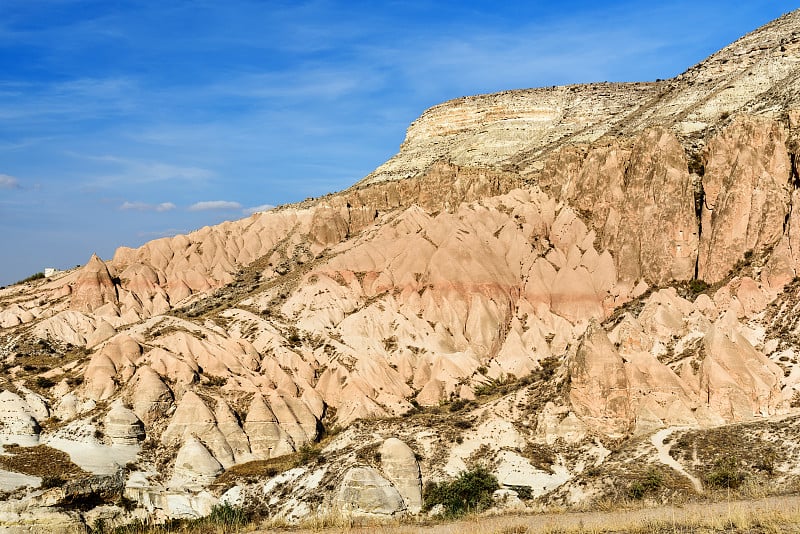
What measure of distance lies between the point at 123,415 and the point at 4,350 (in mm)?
→ 22451

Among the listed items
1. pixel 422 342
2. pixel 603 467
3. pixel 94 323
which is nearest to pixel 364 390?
pixel 422 342

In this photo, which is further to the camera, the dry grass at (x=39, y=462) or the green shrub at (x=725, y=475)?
the dry grass at (x=39, y=462)

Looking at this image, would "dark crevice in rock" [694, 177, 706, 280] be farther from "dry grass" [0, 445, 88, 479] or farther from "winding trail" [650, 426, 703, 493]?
"dry grass" [0, 445, 88, 479]

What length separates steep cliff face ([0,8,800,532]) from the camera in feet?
172

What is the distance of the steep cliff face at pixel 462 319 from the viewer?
172ft

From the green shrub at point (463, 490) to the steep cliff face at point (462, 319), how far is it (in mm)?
1186

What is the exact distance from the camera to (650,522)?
86.3 feet

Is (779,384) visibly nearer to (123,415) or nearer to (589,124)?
(123,415)

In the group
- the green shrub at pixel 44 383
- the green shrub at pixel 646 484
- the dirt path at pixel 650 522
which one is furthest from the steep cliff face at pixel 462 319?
the dirt path at pixel 650 522

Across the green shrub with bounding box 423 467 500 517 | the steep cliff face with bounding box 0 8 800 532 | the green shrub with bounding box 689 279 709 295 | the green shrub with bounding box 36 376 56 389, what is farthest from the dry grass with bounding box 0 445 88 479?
the green shrub with bounding box 689 279 709 295

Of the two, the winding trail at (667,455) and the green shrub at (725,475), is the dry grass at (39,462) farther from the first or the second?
the green shrub at (725,475)

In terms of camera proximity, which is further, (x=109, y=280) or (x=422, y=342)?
(x=109, y=280)

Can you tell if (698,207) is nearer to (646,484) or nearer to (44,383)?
(646,484)

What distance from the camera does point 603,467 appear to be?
47062 mm
